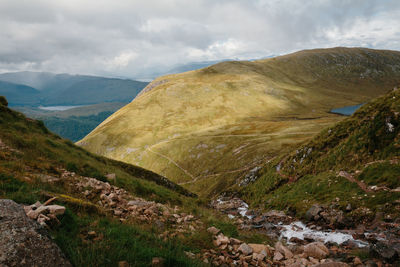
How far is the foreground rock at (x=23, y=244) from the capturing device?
421 centimetres

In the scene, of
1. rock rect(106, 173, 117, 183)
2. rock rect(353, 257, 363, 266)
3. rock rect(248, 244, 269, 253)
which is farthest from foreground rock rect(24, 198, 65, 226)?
rock rect(353, 257, 363, 266)

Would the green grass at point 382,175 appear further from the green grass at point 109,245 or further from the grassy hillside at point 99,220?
the green grass at point 109,245

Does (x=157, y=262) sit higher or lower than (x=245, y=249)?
higher

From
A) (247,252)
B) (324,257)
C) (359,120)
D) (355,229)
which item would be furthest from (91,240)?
(359,120)

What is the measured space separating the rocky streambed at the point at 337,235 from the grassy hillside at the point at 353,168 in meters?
1.36

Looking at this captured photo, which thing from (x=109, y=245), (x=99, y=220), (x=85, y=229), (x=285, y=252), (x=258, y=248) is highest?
(x=85, y=229)

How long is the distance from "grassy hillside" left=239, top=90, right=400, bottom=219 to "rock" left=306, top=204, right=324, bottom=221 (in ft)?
3.87

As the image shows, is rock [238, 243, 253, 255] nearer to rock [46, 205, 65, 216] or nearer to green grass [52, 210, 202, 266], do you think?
green grass [52, 210, 202, 266]

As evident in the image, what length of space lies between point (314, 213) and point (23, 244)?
802 inches

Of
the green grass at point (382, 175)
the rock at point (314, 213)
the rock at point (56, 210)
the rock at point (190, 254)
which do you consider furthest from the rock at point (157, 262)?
the green grass at point (382, 175)

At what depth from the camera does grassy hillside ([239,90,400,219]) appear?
16.6m

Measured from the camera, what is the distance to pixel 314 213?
60.8 ft

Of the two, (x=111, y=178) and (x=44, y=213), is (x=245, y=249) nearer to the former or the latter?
(x=44, y=213)

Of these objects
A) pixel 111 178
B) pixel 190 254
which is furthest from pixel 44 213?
pixel 111 178
